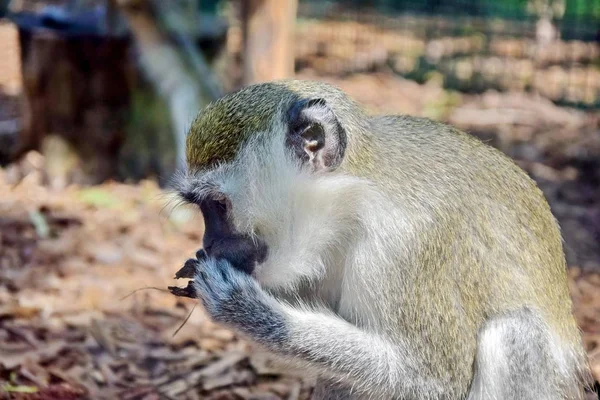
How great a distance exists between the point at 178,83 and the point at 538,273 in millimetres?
4169

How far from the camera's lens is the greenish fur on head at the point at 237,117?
3.42 meters

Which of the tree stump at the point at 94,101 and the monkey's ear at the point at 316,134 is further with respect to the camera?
the tree stump at the point at 94,101

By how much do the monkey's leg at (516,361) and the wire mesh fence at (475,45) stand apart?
7652mm

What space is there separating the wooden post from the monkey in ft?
10.3

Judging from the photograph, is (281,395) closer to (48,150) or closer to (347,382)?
(347,382)

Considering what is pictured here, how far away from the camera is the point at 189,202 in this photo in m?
3.58

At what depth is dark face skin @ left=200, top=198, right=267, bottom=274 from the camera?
3385mm

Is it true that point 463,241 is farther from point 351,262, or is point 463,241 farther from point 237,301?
point 237,301

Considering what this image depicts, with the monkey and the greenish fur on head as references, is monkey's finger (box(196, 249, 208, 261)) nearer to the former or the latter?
the monkey

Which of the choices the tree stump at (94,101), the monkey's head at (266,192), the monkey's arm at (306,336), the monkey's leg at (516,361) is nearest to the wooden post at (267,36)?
the tree stump at (94,101)

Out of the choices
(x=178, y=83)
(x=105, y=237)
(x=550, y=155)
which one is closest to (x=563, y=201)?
(x=550, y=155)

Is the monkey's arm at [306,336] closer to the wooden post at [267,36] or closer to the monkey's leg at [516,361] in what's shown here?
the monkey's leg at [516,361]

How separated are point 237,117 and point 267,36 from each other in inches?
131

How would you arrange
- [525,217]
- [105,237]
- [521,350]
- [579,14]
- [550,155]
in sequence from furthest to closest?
[579,14]
[550,155]
[105,237]
[525,217]
[521,350]
